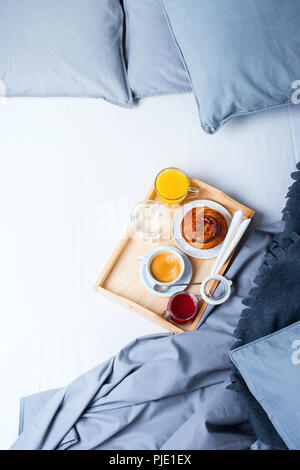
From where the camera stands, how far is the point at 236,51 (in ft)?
3.18

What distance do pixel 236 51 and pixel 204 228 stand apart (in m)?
0.46

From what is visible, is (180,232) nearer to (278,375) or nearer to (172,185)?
(172,185)

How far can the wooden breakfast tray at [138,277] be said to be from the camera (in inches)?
36.5

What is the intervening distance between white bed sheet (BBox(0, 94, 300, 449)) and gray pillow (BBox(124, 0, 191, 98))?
1.7 inches

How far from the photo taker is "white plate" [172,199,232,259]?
96cm

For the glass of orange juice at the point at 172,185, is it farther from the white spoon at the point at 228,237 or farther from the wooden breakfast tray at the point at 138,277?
the white spoon at the point at 228,237

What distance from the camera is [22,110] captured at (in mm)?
1130

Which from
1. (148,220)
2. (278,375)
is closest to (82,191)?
(148,220)

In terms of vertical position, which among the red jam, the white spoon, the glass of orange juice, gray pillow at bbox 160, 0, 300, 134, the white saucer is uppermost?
gray pillow at bbox 160, 0, 300, 134

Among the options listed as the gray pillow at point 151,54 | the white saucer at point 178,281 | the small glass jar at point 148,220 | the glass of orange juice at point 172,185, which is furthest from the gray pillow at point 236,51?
the white saucer at point 178,281

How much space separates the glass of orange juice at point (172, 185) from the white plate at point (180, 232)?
0.03 meters

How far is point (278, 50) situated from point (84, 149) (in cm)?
58

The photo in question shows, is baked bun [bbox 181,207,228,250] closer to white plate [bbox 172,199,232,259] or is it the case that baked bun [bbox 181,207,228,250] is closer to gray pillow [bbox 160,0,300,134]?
white plate [bbox 172,199,232,259]

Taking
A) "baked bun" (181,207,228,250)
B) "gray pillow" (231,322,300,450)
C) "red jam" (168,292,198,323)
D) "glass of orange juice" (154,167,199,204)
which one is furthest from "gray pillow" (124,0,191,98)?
"gray pillow" (231,322,300,450)
